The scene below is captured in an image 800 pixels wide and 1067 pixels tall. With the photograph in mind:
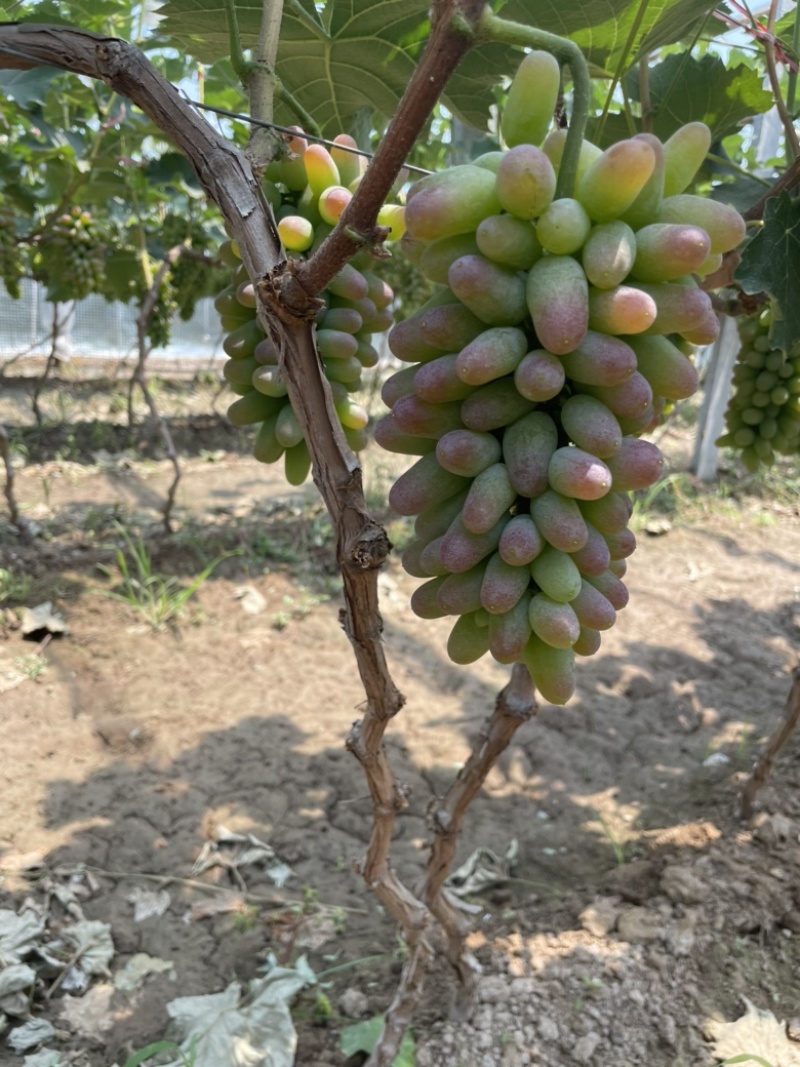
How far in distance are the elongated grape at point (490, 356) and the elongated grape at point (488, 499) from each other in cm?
9

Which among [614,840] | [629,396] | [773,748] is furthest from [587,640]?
[614,840]

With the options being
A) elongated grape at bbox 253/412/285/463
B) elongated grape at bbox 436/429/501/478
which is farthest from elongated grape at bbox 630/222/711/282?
elongated grape at bbox 253/412/285/463

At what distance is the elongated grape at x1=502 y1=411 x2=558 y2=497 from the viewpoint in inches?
31.8

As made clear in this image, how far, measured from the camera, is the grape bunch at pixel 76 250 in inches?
161

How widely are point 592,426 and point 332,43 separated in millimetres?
1102

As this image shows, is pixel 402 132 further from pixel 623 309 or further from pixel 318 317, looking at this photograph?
pixel 318 317

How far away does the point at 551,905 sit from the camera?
2.32 m

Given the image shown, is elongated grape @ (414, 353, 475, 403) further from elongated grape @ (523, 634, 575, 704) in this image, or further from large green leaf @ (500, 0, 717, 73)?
large green leaf @ (500, 0, 717, 73)

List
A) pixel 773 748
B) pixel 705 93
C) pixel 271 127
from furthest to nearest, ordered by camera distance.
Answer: pixel 773 748 < pixel 705 93 < pixel 271 127

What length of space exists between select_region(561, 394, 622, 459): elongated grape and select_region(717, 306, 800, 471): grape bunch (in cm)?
121

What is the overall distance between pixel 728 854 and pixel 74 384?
818 cm

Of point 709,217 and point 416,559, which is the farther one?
point 416,559

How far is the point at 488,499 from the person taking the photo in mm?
806

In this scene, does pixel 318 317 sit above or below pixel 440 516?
above
